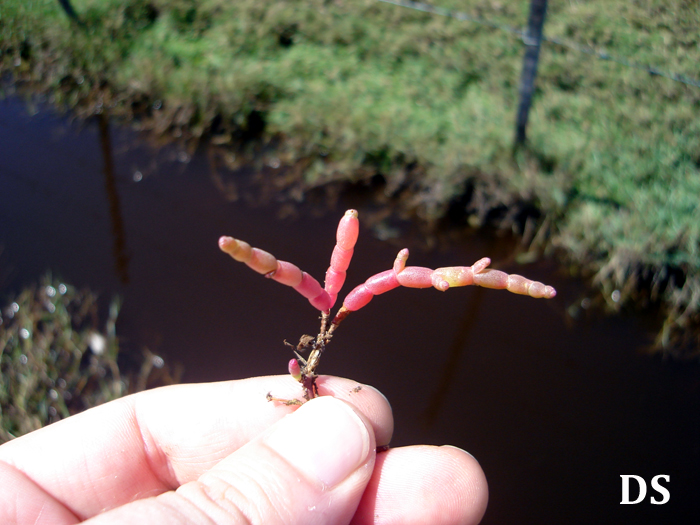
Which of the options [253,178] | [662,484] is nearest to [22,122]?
[253,178]

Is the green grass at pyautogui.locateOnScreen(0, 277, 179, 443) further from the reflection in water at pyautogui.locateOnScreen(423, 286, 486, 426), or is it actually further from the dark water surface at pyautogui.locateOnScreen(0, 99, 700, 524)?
the reflection in water at pyautogui.locateOnScreen(423, 286, 486, 426)

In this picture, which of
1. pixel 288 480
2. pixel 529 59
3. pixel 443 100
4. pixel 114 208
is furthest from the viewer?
pixel 443 100

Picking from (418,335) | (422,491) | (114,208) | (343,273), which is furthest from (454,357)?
(114,208)

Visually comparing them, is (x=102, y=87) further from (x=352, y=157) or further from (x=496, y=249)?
(x=496, y=249)

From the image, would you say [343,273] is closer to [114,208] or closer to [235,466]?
[235,466]

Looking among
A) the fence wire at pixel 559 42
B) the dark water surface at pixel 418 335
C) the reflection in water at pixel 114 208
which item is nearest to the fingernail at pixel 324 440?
the dark water surface at pixel 418 335

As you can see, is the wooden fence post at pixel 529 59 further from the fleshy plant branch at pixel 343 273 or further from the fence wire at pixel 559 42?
the fleshy plant branch at pixel 343 273
